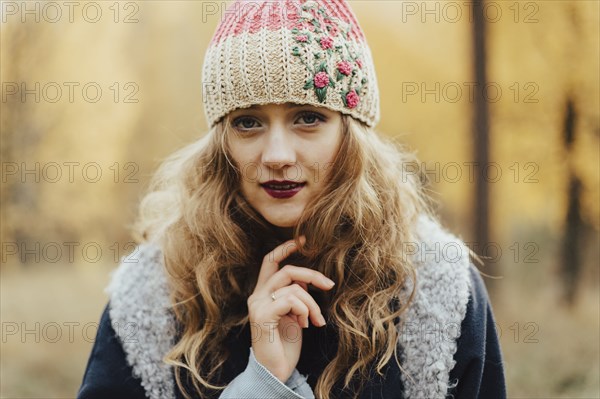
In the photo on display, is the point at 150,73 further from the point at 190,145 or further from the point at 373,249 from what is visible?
the point at 373,249

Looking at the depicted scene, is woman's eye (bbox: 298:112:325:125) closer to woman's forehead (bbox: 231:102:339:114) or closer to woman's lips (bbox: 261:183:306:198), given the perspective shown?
woman's forehead (bbox: 231:102:339:114)

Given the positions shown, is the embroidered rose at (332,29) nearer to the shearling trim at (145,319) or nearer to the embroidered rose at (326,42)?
the embroidered rose at (326,42)

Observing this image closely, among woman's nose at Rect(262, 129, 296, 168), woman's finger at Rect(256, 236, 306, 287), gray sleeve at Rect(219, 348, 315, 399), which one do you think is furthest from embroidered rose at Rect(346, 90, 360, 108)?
gray sleeve at Rect(219, 348, 315, 399)

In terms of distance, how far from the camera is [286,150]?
1.86 meters

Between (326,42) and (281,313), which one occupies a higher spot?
(326,42)

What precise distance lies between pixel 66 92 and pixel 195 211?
5.87 meters

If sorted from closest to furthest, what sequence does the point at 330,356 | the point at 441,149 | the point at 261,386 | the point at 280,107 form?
the point at 261,386 < the point at 280,107 < the point at 330,356 < the point at 441,149

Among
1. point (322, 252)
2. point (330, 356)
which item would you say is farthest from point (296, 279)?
point (330, 356)

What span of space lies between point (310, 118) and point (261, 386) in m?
0.83

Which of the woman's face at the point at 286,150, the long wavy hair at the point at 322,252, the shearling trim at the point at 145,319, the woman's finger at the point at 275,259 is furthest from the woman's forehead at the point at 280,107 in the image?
the shearling trim at the point at 145,319

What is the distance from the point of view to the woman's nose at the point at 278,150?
184 cm

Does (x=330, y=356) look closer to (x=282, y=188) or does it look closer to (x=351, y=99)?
(x=282, y=188)

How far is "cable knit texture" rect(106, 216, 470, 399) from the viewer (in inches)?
76.0

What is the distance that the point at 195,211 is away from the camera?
2.16 metres
